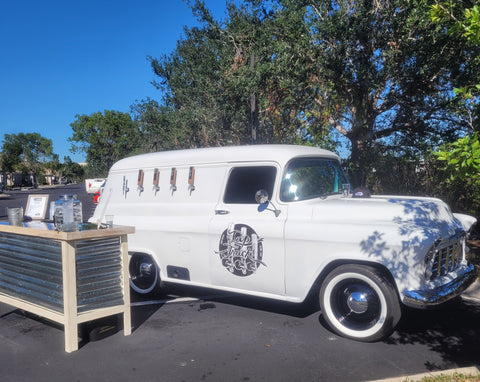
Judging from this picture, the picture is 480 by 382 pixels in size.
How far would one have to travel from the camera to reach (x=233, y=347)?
13.9ft

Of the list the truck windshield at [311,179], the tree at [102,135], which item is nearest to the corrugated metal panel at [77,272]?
the truck windshield at [311,179]

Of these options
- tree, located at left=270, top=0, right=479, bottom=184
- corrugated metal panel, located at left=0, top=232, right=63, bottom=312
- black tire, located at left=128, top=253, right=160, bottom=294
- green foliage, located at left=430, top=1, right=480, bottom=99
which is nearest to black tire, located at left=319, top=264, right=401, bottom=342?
green foliage, located at left=430, top=1, right=480, bottom=99

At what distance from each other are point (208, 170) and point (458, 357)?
3438 mm

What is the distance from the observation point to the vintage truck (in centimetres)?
405

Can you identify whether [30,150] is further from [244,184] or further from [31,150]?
[244,184]

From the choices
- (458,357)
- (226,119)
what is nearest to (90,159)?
(226,119)

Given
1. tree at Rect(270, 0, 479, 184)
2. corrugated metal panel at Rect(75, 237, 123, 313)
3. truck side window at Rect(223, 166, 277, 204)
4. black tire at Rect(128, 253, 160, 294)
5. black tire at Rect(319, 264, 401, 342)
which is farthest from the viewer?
tree at Rect(270, 0, 479, 184)

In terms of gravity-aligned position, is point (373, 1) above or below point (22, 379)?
above

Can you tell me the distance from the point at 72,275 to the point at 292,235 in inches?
90.4

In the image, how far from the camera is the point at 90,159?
49250 mm

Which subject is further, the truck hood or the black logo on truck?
the black logo on truck

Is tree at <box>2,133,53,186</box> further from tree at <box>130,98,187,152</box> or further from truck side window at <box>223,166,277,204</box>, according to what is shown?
truck side window at <box>223,166,277,204</box>

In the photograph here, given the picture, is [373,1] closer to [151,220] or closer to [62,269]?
[151,220]

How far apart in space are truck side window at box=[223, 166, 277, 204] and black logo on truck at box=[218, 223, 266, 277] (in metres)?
0.41
